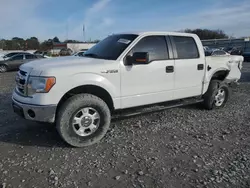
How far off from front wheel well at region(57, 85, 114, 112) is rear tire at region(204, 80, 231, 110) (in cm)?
270

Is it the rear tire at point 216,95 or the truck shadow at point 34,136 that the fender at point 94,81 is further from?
the rear tire at point 216,95

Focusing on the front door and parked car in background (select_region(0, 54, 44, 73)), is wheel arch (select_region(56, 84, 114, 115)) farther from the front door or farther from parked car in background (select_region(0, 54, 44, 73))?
parked car in background (select_region(0, 54, 44, 73))

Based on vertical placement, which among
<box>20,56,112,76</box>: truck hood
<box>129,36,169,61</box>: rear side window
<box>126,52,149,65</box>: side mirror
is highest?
<box>129,36,169,61</box>: rear side window

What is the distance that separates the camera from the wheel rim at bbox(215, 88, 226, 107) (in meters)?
5.81

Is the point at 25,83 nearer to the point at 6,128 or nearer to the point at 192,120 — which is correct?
the point at 6,128

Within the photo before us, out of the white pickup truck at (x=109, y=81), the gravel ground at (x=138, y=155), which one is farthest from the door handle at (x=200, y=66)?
the gravel ground at (x=138, y=155)

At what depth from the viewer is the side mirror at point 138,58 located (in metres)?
3.89

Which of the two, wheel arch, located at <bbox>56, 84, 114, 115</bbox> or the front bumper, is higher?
wheel arch, located at <bbox>56, 84, 114, 115</bbox>

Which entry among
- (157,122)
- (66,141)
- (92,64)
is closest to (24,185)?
(66,141)

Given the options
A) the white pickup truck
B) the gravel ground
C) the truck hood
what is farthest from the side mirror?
the gravel ground

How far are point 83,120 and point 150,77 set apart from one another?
150cm

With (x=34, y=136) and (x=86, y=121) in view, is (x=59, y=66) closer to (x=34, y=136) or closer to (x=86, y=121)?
(x=86, y=121)

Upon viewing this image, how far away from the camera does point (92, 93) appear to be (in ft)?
13.2

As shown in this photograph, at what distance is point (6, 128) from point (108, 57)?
2.52 metres
